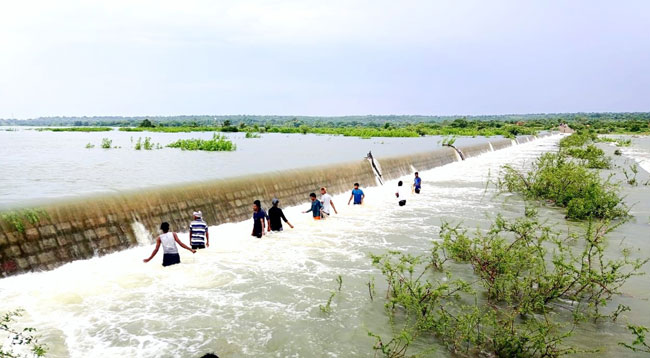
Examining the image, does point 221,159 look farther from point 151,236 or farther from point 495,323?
point 495,323

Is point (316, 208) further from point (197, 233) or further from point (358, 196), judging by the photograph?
point (197, 233)

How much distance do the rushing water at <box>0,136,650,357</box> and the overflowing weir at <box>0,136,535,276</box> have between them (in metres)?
0.30

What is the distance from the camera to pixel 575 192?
1474 centimetres

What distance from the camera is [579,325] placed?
21.3ft

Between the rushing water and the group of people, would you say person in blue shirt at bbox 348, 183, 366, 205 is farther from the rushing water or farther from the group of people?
the rushing water

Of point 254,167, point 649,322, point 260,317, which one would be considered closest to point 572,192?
point 649,322

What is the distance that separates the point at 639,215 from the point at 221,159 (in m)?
22.4

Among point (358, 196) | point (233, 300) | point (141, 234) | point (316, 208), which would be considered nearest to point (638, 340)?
point (233, 300)

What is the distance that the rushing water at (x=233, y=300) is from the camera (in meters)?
5.83

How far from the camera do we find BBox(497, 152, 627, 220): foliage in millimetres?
13320

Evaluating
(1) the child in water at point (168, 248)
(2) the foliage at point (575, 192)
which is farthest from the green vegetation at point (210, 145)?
(1) the child in water at point (168, 248)

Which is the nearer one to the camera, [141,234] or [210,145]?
[141,234]

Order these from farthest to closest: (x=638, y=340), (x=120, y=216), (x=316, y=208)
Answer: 1. (x=316, y=208)
2. (x=120, y=216)
3. (x=638, y=340)

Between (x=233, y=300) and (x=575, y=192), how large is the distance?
12.5 meters
